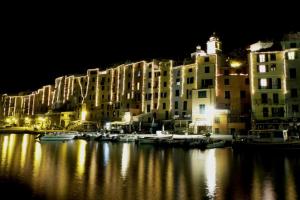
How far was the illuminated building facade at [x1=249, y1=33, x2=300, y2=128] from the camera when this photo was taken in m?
48.8

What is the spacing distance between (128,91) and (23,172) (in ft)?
166

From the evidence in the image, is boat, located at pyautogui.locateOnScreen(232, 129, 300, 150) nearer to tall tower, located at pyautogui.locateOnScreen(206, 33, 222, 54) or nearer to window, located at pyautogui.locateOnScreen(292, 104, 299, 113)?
window, located at pyautogui.locateOnScreen(292, 104, 299, 113)

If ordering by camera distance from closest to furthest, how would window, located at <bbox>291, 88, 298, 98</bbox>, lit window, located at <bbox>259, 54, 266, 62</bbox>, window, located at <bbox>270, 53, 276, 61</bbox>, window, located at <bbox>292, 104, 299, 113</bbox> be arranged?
window, located at <bbox>292, 104, 299, 113</bbox> < window, located at <bbox>291, 88, 298, 98</bbox> < window, located at <bbox>270, 53, 276, 61</bbox> < lit window, located at <bbox>259, 54, 266, 62</bbox>

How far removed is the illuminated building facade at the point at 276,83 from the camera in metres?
48.8

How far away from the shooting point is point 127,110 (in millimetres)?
69312

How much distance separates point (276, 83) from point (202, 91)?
1261 cm

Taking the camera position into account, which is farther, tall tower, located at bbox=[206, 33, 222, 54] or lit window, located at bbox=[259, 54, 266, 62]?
tall tower, located at bbox=[206, 33, 222, 54]

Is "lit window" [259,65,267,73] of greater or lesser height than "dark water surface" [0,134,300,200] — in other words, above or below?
above

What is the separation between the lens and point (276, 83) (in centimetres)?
5044

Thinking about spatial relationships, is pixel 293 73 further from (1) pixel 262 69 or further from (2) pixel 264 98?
(2) pixel 264 98

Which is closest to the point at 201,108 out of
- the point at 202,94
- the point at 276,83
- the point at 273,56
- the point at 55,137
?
the point at 202,94

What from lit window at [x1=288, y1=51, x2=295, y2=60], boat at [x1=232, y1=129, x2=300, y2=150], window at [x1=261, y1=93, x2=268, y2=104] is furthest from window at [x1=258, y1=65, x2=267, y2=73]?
boat at [x1=232, y1=129, x2=300, y2=150]

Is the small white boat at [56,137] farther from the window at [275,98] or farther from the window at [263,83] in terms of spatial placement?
the window at [275,98]

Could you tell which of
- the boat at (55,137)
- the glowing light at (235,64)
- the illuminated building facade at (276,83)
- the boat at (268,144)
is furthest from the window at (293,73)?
the boat at (55,137)
